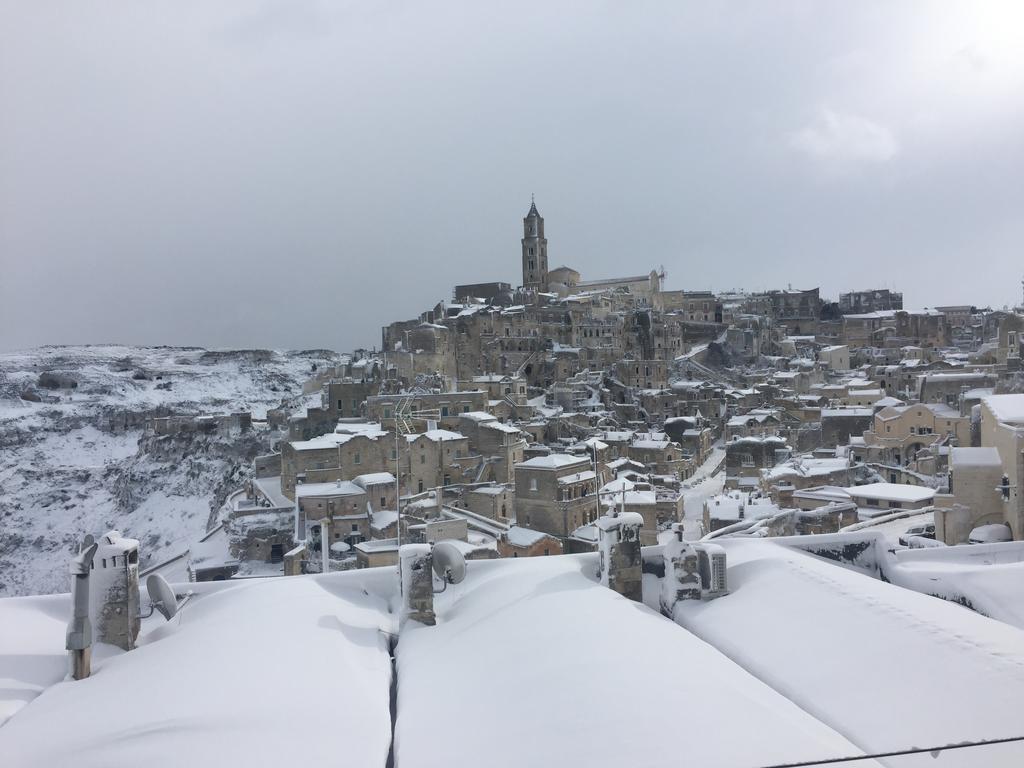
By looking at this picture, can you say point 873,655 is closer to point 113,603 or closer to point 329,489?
point 113,603

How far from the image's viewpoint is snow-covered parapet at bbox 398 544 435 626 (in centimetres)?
886

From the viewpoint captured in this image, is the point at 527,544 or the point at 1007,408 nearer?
the point at 1007,408

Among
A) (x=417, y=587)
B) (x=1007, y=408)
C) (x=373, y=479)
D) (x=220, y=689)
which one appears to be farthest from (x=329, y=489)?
(x=1007, y=408)

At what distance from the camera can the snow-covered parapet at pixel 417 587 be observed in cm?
886

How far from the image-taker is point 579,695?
632 cm

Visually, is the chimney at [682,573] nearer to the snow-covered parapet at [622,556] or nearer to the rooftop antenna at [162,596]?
the snow-covered parapet at [622,556]

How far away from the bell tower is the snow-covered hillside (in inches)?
1149

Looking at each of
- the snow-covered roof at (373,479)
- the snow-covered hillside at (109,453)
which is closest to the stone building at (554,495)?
the snow-covered roof at (373,479)

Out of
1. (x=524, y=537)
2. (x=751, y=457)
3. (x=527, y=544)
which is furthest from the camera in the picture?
(x=751, y=457)

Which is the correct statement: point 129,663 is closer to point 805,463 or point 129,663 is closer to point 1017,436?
point 1017,436

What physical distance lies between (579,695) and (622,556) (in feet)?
10.9

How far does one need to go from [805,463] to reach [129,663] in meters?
27.8

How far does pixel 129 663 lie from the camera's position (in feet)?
24.0

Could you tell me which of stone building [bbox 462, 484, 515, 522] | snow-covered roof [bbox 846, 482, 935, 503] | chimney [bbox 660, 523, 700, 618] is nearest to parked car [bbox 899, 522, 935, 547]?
snow-covered roof [bbox 846, 482, 935, 503]
